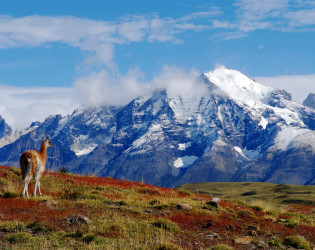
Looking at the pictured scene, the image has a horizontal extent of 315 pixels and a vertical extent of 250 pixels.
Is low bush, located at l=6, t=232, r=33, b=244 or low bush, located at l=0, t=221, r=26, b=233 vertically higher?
low bush, located at l=0, t=221, r=26, b=233

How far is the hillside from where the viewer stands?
644 inches

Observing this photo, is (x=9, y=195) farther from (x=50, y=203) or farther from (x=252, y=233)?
(x=252, y=233)

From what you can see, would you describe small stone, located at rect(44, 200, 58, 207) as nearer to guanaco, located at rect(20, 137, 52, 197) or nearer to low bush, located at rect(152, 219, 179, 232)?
guanaco, located at rect(20, 137, 52, 197)

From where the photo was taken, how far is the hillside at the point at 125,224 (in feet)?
53.7

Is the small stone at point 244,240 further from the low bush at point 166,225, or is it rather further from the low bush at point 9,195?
the low bush at point 9,195

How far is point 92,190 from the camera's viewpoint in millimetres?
29234

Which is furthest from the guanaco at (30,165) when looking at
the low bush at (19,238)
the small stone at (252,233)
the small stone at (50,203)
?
the small stone at (252,233)

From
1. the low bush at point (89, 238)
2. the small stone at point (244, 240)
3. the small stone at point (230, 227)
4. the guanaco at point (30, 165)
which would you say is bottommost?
the small stone at point (244, 240)

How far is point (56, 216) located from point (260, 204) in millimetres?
20415

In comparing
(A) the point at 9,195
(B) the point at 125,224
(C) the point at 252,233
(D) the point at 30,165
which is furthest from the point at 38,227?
(C) the point at 252,233

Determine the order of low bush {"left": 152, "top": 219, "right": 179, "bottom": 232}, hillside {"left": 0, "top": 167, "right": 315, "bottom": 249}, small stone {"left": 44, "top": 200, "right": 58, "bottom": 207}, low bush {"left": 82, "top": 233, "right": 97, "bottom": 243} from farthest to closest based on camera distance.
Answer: small stone {"left": 44, "top": 200, "right": 58, "bottom": 207} < low bush {"left": 152, "top": 219, "right": 179, "bottom": 232} < hillside {"left": 0, "top": 167, "right": 315, "bottom": 249} < low bush {"left": 82, "top": 233, "right": 97, "bottom": 243}

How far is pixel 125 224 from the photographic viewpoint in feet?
63.1

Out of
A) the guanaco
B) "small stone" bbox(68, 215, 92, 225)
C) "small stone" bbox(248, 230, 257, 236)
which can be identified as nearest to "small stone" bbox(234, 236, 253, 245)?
"small stone" bbox(248, 230, 257, 236)

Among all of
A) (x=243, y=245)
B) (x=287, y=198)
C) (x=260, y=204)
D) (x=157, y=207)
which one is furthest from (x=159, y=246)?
(x=287, y=198)
